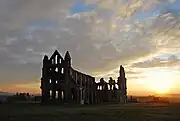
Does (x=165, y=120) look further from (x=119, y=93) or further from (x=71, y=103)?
(x=119, y=93)

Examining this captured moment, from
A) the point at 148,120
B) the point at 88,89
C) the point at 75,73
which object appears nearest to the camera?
the point at 148,120

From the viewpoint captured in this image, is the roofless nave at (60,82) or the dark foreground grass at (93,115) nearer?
the dark foreground grass at (93,115)

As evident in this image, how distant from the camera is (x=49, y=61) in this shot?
5594 centimetres

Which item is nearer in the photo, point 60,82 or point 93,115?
point 93,115

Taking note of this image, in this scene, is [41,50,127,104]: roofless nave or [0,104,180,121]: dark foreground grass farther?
[41,50,127,104]: roofless nave

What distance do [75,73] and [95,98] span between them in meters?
15.1

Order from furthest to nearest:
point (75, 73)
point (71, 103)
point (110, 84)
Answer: point (110, 84), point (75, 73), point (71, 103)

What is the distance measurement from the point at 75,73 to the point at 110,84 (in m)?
20.2

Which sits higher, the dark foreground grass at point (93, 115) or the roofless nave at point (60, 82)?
the roofless nave at point (60, 82)

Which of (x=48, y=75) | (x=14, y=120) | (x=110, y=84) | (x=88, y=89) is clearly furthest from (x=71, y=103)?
(x=14, y=120)

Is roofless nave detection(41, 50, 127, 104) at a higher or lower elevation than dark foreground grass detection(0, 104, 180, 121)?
higher

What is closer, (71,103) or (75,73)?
(71,103)

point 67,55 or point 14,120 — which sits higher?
point 67,55

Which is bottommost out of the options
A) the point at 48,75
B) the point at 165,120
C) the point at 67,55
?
the point at 165,120
